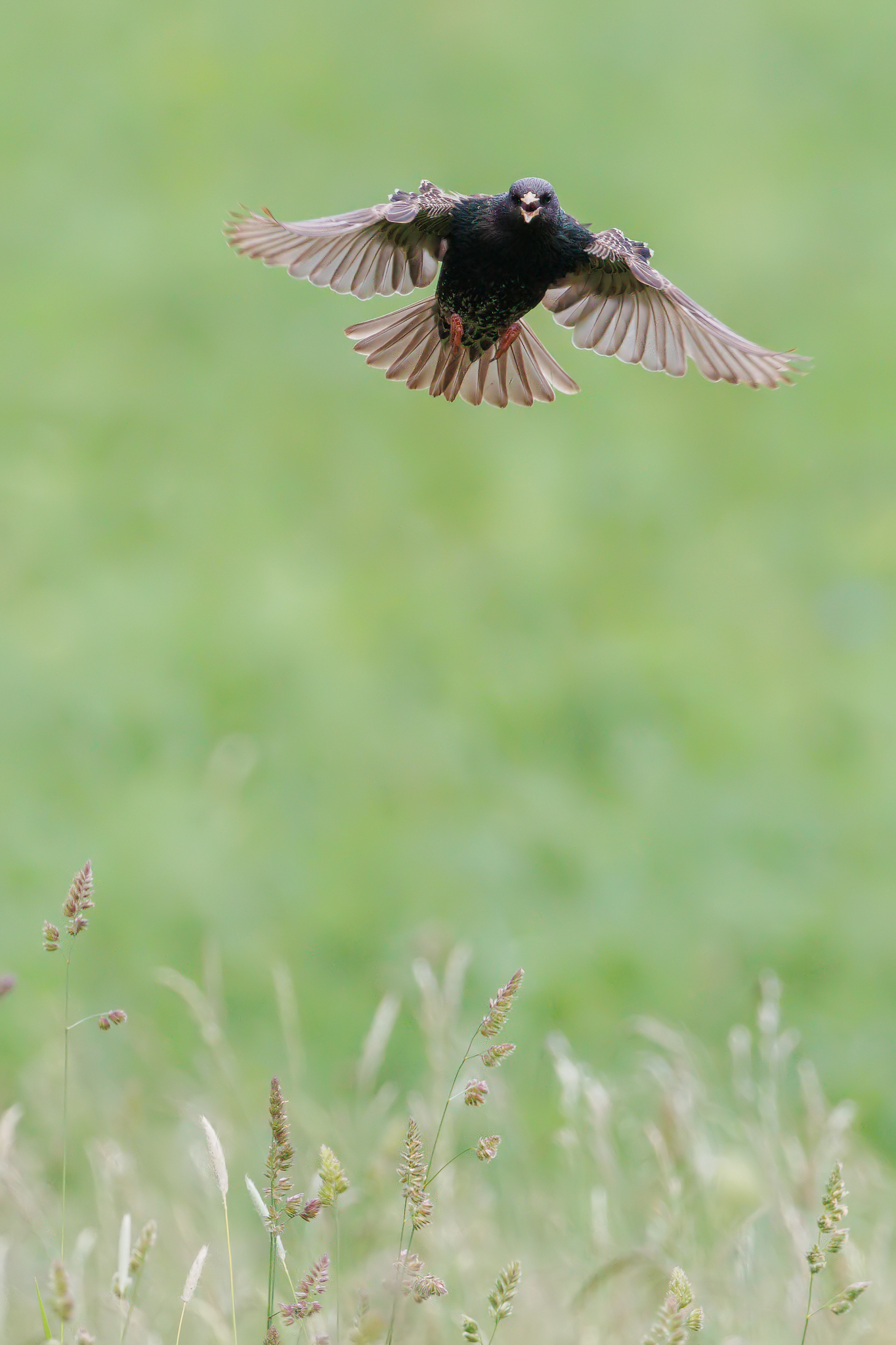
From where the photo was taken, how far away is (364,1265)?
2.41 meters

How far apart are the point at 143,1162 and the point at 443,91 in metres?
5.78

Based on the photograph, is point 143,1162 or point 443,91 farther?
point 443,91

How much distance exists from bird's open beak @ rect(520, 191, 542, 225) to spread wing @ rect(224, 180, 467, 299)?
0.38 ft

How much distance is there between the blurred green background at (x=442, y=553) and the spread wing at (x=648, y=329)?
7.47 feet

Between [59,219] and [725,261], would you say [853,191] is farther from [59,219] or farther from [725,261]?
[59,219]

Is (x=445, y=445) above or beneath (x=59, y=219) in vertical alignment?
beneath

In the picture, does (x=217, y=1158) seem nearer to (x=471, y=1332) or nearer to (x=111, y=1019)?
(x=111, y=1019)

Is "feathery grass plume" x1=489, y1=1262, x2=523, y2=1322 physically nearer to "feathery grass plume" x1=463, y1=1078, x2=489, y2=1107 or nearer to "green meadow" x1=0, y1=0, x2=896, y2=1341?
"feathery grass plume" x1=463, y1=1078, x2=489, y2=1107

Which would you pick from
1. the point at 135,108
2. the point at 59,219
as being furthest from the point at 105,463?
the point at 135,108

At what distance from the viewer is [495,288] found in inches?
65.3

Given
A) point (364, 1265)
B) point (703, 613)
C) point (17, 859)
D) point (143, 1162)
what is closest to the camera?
point (364, 1265)

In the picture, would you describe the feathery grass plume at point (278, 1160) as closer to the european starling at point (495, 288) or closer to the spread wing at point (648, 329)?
the european starling at point (495, 288)

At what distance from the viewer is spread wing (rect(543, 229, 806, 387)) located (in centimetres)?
186

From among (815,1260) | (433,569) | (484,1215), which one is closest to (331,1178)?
(815,1260)
